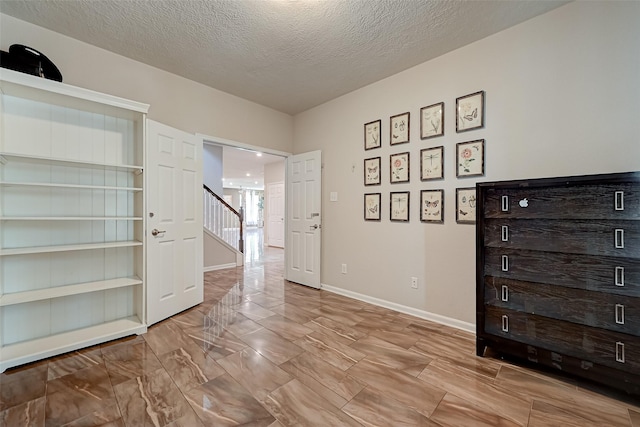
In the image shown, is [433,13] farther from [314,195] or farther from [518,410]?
[518,410]

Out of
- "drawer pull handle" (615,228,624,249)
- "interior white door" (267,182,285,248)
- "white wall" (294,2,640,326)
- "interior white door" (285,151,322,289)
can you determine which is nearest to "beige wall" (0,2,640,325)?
"white wall" (294,2,640,326)

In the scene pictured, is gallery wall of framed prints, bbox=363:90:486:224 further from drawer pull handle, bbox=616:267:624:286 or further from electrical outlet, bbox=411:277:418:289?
drawer pull handle, bbox=616:267:624:286

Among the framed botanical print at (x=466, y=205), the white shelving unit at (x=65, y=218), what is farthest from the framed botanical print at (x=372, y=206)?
the white shelving unit at (x=65, y=218)

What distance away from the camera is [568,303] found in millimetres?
1724

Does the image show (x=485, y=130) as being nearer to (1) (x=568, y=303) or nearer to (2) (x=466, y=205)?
(2) (x=466, y=205)

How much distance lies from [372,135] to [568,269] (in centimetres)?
229

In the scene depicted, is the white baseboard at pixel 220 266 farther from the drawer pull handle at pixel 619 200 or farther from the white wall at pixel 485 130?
the drawer pull handle at pixel 619 200

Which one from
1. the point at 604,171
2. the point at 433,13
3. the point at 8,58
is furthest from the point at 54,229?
the point at 604,171

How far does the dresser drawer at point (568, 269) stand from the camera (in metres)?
1.55

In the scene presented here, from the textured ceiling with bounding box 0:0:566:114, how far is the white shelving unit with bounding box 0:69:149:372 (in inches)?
26.5

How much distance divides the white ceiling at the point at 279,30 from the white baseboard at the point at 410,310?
2.71m

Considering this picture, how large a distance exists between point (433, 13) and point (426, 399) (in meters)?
2.83

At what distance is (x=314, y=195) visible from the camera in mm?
3906

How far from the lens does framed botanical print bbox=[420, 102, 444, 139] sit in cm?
267
